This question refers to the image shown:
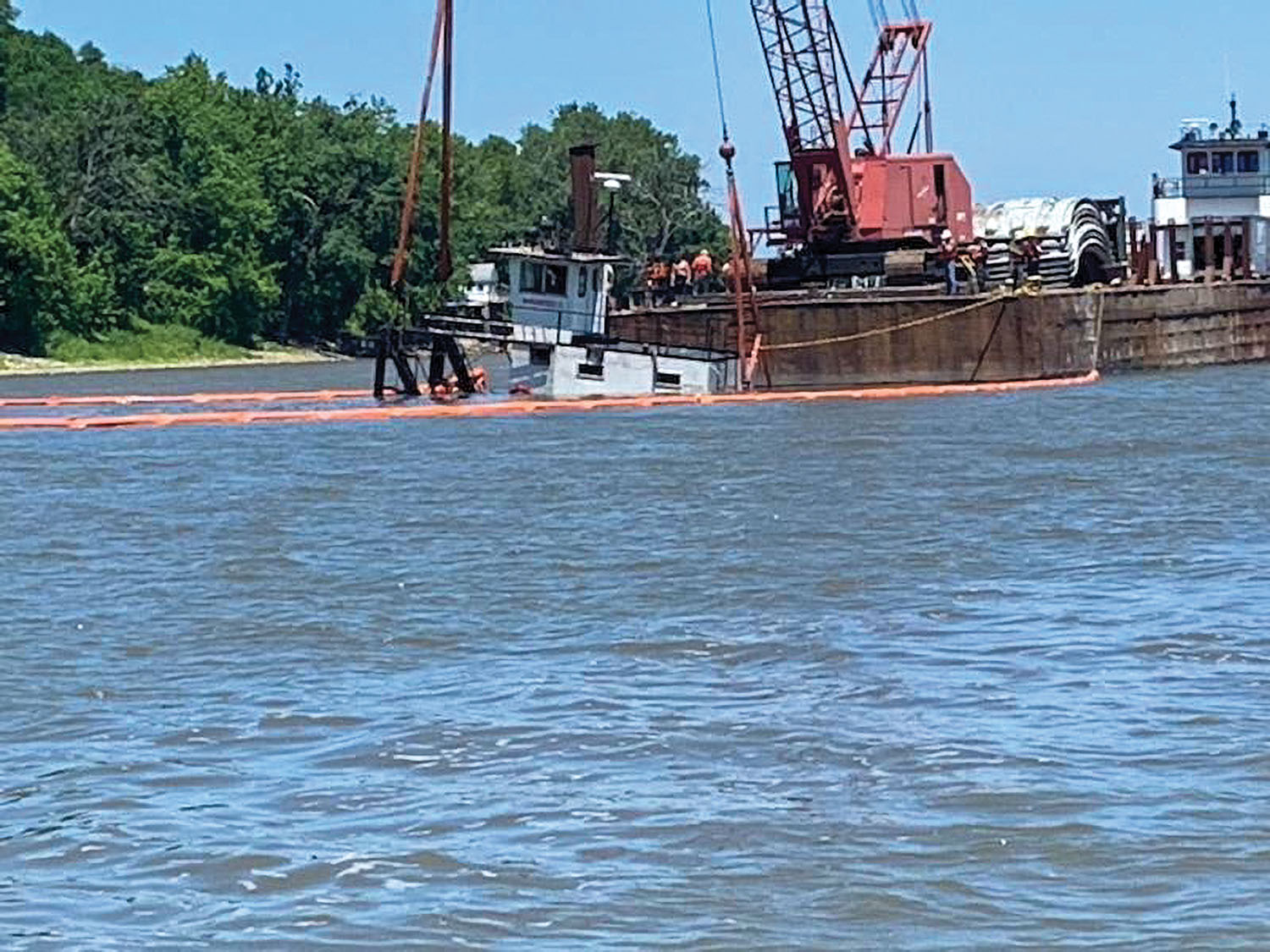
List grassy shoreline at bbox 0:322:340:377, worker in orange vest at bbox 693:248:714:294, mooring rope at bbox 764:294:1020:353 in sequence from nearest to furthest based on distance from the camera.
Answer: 1. mooring rope at bbox 764:294:1020:353
2. worker in orange vest at bbox 693:248:714:294
3. grassy shoreline at bbox 0:322:340:377

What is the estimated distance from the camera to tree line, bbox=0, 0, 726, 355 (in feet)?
306

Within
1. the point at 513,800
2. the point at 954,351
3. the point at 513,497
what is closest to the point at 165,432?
the point at 513,497

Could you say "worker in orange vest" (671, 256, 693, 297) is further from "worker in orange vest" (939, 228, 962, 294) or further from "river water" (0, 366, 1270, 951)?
"river water" (0, 366, 1270, 951)

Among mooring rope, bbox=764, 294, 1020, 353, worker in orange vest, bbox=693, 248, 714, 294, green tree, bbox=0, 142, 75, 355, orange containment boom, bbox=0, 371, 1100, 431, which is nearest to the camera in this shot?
orange containment boom, bbox=0, 371, 1100, 431

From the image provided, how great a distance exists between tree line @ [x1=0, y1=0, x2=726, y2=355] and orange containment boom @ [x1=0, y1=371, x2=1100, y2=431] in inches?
1687

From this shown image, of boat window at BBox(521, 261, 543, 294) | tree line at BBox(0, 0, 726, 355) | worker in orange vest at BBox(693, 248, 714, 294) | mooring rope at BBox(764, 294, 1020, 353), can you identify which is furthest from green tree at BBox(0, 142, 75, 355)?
boat window at BBox(521, 261, 543, 294)

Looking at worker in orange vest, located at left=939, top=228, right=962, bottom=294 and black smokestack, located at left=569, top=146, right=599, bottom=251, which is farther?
worker in orange vest, located at left=939, top=228, right=962, bottom=294

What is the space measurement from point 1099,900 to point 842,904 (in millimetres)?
935

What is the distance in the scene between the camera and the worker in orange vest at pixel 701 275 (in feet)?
193

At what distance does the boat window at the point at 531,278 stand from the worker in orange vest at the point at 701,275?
39.0 ft

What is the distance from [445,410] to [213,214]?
206 ft

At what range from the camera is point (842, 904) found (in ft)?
30.2

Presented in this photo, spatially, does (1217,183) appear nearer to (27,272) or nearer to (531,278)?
(531,278)

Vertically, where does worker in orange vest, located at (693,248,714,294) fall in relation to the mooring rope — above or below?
above
